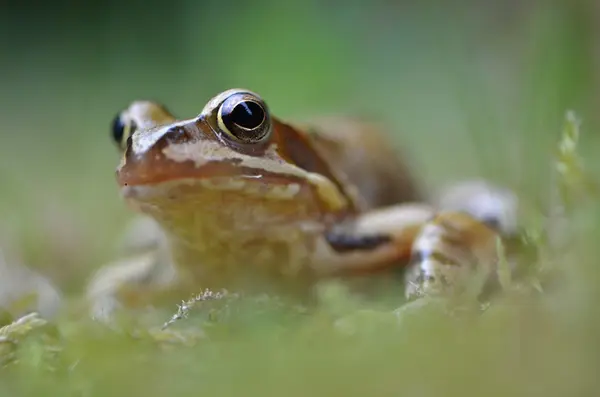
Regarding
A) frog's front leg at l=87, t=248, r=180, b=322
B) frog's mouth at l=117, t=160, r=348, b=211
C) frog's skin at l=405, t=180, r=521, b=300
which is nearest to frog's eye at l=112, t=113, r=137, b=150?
frog's mouth at l=117, t=160, r=348, b=211

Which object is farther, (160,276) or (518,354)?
(160,276)

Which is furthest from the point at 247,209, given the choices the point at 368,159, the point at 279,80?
the point at 279,80

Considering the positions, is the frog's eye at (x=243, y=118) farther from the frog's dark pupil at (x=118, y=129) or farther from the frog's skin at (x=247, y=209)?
→ the frog's dark pupil at (x=118, y=129)

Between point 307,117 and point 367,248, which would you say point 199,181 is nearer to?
point 367,248

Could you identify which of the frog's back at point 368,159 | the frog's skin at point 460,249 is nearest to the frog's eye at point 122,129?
the frog's back at point 368,159

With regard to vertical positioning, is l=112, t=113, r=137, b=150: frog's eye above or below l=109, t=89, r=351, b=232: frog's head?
above

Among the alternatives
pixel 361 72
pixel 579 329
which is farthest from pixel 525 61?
pixel 361 72

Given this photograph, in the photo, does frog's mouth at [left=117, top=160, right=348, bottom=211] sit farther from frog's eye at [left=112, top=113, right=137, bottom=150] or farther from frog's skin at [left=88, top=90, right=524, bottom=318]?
frog's eye at [left=112, top=113, right=137, bottom=150]

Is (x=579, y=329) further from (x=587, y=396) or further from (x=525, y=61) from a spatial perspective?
(x=525, y=61)
